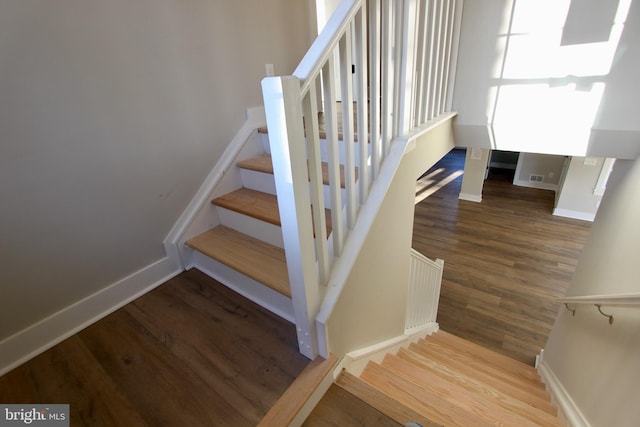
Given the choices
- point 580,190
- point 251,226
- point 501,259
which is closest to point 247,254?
point 251,226

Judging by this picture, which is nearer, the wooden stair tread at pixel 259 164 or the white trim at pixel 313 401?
the white trim at pixel 313 401

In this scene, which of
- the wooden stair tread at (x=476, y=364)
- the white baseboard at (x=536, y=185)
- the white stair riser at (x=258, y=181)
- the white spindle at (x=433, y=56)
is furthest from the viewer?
the white baseboard at (x=536, y=185)

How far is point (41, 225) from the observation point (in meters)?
1.24

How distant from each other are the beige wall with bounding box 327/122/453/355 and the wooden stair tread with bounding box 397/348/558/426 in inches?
12.5

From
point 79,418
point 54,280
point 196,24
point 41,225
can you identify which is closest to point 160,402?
point 79,418

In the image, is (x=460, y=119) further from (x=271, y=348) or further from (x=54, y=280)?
(x=54, y=280)

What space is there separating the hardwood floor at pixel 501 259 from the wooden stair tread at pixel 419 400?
2054mm

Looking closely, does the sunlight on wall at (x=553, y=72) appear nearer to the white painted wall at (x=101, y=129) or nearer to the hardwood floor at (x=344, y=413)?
the white painted wall at (x=101, y=129)

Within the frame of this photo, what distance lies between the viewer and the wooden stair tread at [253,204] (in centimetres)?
156

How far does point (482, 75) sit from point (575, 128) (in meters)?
0.69

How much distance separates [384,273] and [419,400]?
25.1 inches

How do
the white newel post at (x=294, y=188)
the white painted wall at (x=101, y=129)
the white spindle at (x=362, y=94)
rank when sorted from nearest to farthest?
the white newel post at (x=294, y=188) → the white spindle at (x=362, y=94) → the white painted wall at (x=101, y=129)

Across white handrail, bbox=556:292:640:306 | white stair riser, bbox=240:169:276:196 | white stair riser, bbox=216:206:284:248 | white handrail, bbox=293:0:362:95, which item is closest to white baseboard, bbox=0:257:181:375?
white stair riser, bbox=216:206:284:248
